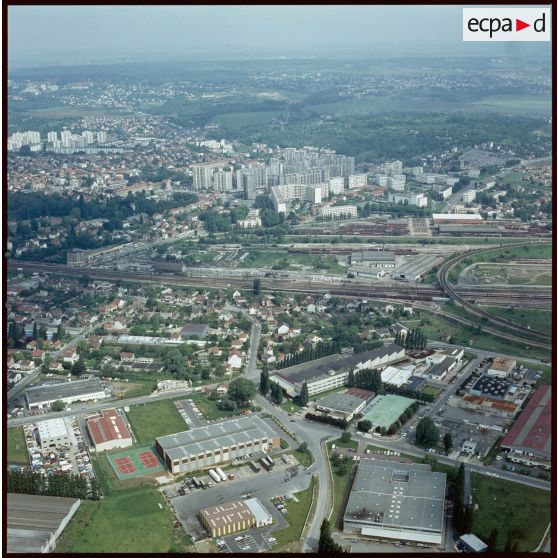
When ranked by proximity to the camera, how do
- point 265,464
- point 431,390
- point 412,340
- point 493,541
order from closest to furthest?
point 493,541, point 265,464, point 431,390, point 412,340

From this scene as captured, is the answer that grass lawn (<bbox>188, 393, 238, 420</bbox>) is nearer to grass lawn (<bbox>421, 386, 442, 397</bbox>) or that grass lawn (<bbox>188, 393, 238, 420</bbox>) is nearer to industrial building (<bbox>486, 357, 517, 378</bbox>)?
grass lawn (<bbox>421, 386, 442, 397</bbox>)

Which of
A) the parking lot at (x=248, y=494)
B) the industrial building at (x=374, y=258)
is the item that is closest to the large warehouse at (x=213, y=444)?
the parking lot at (x=248, y=494)

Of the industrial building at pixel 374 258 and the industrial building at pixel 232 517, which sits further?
the industrial building at pixel 374 258

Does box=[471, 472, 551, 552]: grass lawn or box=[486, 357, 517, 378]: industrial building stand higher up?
box=[486, 357, 517, 378]: industrial building

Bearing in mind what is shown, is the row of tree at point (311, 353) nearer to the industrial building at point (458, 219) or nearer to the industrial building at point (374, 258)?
the industrial building at point (374, 258)

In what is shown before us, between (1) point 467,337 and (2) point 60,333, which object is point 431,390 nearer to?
(1) point 467,337

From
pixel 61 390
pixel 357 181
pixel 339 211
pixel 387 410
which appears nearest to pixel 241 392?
pixel 387 410

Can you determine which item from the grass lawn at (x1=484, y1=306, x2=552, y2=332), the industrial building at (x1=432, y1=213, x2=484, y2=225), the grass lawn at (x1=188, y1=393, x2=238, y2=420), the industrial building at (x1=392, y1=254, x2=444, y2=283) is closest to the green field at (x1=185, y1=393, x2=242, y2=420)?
the grass lawn at (x1=188, y1=393, x2=238, y2=420)
